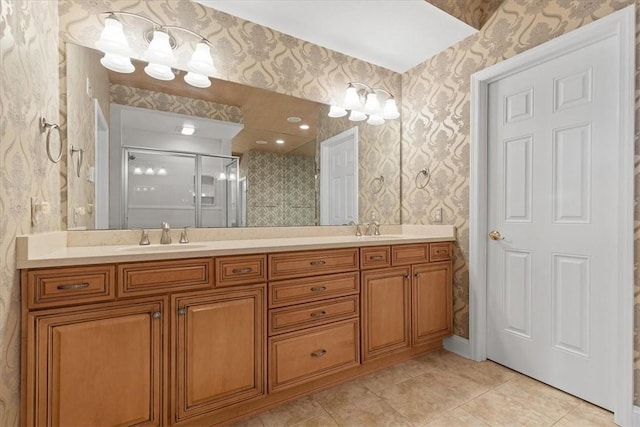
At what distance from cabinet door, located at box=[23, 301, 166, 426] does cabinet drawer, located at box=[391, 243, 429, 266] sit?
1.42 metres

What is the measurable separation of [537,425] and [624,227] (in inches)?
42.4

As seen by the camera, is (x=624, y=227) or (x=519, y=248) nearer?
(x=624, y=227)

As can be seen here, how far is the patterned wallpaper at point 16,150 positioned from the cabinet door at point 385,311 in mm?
1617

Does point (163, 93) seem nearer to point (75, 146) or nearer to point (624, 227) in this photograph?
point (75, 146)

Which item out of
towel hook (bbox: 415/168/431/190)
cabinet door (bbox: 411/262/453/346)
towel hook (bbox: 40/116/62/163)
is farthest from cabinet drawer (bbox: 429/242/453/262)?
towel hook (bbox: 40/116/62/163)

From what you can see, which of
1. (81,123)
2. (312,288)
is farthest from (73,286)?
(312,288)

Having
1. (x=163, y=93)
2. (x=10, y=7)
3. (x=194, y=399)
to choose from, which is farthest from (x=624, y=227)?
(x=10, y=7)

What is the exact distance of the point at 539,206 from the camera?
1.97 metres

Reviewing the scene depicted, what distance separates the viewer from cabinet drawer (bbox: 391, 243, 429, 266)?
2.12 meters

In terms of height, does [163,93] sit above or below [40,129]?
above

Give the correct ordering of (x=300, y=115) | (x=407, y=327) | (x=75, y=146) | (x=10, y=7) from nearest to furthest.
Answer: (x=10, y=7) < (x=75, y=146) < (x=407, y=327) < (x=300, y=115)

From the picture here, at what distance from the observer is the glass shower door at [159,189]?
183cm

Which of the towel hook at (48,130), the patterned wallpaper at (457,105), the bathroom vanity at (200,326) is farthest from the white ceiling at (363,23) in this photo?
the bathroom vanity at (200,326)

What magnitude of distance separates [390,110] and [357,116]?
0.31m
